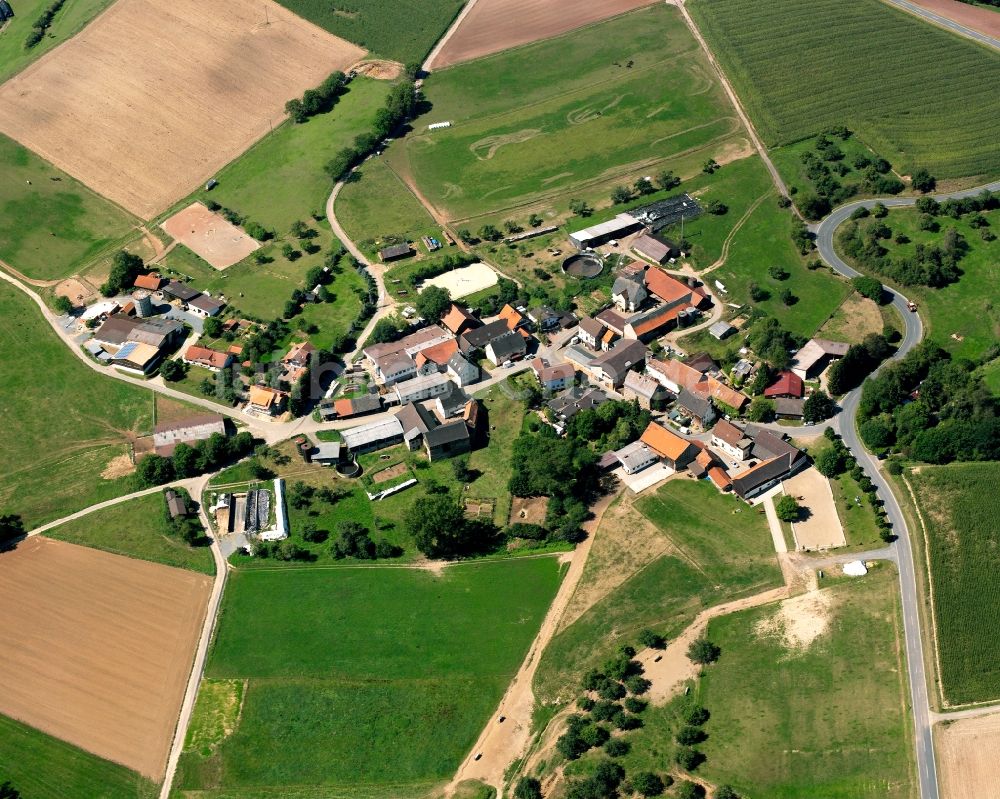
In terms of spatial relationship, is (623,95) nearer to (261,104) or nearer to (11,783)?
(261,104)

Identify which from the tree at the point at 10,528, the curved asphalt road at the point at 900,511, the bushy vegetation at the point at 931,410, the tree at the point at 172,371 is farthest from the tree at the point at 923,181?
the tree at the point at 10,528

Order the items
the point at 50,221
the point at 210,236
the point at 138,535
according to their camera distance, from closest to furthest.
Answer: the point at 138,535, the point at 210,236, the point at 50,221

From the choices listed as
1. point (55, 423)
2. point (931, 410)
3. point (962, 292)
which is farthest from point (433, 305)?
point (962, 292)

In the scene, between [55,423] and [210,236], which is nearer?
[55,423]

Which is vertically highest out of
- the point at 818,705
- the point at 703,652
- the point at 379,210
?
the point at 379,210

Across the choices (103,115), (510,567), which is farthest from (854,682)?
(103,115)

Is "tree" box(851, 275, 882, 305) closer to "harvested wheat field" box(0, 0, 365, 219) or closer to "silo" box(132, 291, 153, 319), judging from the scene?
"silo" box(132, 291, 153, 319)

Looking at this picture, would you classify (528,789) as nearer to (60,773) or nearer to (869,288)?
(60,773)
